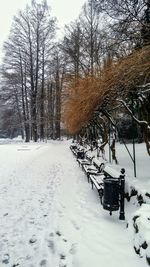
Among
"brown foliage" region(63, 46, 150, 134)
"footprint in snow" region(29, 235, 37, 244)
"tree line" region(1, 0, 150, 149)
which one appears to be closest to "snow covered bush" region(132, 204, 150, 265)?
"footprint in snow" region(29, 235, 37, 244)

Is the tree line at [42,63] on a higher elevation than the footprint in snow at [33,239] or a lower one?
higher

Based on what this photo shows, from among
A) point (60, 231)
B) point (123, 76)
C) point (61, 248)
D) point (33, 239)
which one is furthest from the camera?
point (123, 76)

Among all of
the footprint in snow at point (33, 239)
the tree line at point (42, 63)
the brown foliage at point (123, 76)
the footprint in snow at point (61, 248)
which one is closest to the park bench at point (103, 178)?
the footprint in snow at point (61, 248)

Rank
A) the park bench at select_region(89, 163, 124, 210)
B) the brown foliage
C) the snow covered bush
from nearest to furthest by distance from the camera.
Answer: the snow covered bush
the park bench at select_region(89, 163, 124, 210)
the brown foliage

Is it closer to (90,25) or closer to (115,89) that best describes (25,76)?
(90,25)

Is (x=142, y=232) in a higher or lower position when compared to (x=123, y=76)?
lower

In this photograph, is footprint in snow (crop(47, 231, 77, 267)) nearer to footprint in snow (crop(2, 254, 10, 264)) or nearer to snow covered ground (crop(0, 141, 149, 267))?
snow covered ground (crop(0, 141, 149, 267))

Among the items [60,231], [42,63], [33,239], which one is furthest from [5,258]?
[42,63]

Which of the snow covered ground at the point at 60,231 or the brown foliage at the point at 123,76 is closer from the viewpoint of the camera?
the snow covered ground at the point at 60,231

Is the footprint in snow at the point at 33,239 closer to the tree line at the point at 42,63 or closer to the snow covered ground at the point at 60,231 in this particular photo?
the snow covered ground at the point at 60,231

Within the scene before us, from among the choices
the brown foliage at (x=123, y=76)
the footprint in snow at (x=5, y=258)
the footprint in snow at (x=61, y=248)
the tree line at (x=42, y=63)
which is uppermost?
the tree line at (x=42, y=63)

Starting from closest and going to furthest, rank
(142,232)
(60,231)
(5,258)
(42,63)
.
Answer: (142,232) < (5,258) < (60,231) < (42,63)

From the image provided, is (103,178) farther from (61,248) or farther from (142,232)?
(142,232)

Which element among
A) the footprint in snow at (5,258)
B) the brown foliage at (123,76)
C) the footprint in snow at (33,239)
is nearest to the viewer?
the footprint in snow at (5,258)
